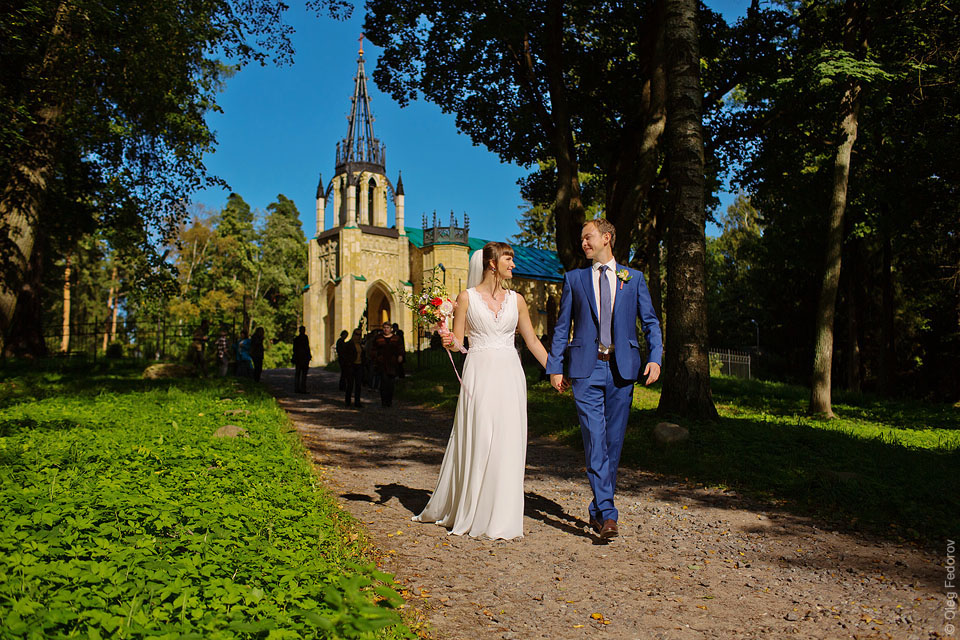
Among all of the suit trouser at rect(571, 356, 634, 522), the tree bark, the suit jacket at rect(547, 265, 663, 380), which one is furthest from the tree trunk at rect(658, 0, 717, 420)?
the tree bark

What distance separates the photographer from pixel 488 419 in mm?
4902

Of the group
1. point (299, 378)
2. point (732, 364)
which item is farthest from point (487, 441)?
point (732, 364)

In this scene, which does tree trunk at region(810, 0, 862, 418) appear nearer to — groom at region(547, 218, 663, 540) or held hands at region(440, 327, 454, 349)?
groom at region(547, 218, 663, 540)

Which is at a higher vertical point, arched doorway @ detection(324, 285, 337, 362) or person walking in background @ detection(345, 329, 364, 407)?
arched doorway @ detection(324, 285, 337, 362)

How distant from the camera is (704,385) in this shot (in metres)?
8.84

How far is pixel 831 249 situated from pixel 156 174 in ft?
56.5

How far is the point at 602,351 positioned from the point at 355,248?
1385 inches

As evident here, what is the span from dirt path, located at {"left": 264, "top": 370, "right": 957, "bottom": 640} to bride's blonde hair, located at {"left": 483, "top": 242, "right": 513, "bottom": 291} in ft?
6.54

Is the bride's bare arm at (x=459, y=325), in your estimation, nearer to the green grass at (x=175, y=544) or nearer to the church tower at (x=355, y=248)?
the green grass at (x=175, y=544)

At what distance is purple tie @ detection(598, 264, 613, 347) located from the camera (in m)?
4.73

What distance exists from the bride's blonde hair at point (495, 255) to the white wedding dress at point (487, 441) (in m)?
0.24

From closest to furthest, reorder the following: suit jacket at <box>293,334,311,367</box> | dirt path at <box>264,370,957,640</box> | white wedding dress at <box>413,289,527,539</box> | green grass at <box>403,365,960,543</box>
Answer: dirt path at <box>264,370,957,640</box> → white wedding dress at <box>413,289,527,539</box> → green grass at <box>403,365,960,543</box> → suit jacket at <box>293,334,311,367</box>

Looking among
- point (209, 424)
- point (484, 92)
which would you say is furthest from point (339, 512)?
point (484, 92)

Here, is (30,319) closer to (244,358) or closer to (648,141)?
(244,358)
